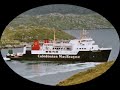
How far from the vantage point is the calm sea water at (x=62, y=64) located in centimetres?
309

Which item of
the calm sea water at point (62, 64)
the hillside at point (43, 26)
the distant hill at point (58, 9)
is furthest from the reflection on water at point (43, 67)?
the distant hill at point (58, 9)

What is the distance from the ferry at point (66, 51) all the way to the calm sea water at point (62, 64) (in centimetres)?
3

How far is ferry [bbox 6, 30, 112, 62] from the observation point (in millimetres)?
3131

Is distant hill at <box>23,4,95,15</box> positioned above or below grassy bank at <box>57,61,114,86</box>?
above

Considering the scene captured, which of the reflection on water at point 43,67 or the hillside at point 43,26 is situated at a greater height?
the hillside at point 43,26

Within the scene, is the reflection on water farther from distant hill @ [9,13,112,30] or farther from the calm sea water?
distant hill @ [9,13,112,30]

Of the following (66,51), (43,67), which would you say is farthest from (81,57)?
(43,67)

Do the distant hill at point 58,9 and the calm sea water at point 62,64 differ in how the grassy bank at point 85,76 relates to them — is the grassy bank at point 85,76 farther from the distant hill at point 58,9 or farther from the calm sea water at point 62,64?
the distant hill at point 58,9

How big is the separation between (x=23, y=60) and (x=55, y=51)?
20cm

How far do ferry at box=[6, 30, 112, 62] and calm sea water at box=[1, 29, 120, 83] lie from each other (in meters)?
0.03

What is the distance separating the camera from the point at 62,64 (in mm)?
3148

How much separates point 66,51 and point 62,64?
0.08 meters

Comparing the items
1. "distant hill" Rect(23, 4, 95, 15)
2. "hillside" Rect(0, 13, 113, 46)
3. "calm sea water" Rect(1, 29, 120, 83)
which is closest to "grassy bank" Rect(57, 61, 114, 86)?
"calm sea water" Rect(1, 29, 120, 83)

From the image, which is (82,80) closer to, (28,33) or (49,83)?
(49,83)
